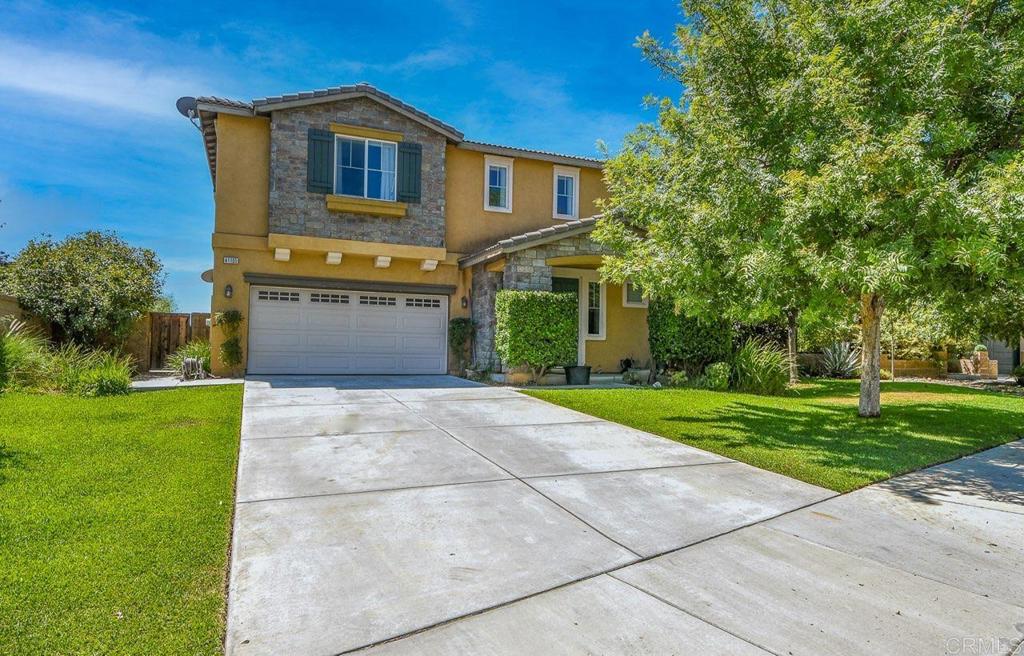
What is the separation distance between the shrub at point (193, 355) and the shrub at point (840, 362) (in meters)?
16.8

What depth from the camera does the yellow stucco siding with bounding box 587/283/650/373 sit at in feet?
48.1

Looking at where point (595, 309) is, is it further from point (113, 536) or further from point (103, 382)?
point (113, 536)

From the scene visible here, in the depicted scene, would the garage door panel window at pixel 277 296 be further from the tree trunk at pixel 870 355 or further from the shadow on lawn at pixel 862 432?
the tree trunk at pixel 870 355

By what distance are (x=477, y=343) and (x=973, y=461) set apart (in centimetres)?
995

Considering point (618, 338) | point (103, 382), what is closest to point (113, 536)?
point (103, 382)

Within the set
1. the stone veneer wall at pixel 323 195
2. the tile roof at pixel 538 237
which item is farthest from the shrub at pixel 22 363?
the tile roof at pixel 538 237

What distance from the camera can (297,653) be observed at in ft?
7.34

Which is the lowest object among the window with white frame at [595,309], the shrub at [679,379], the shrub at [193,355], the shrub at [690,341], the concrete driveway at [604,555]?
the concrete driveway at [604,555]

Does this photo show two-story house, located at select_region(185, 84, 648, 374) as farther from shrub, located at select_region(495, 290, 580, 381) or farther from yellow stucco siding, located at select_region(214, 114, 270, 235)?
shrub, located at select_region(495, 290, 580, 381)

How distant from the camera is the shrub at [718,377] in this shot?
1173 cm

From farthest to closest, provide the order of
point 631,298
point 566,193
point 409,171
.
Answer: point 566,193, point 631,298, point 409,171

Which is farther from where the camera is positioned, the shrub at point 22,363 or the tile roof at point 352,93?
the tile roof at point 352,93

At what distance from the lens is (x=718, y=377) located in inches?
462

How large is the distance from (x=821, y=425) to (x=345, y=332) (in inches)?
418
